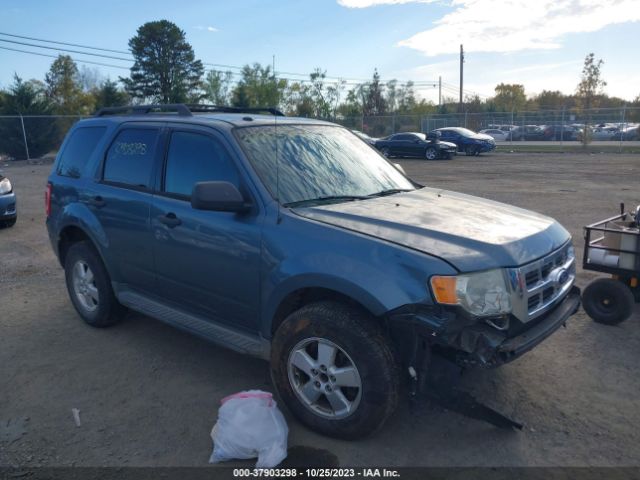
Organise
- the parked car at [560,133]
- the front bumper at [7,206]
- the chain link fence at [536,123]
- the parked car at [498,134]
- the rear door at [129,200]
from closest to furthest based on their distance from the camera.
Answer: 1. the rear door at [129,200]
2. the front bumper at [7,206]
3. the chain link fence at [536,123]
4. the parked car at [560,133]
5. the parked car at [498,134]

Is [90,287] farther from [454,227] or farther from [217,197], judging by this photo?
[454,227]

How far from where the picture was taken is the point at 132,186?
4.50 meters

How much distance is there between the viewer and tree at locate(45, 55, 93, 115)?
146 feet

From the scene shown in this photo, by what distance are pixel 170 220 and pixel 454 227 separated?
79.9 inches

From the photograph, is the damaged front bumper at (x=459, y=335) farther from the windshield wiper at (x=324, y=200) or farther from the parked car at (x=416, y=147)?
the parked car at (x=416, y=147)

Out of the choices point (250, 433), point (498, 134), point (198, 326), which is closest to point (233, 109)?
point (198, 326)

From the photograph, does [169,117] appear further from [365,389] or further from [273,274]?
[365,389]

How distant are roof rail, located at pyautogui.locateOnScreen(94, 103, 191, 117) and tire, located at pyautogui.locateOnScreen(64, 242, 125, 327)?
1.33 m

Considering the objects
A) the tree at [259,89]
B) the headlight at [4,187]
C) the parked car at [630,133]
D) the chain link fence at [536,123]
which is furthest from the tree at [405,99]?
the headlight at [4,187]

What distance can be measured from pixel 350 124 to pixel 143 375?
4100 centimetres

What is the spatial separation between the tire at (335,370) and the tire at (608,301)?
2.90 metres

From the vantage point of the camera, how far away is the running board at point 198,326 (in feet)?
12.1

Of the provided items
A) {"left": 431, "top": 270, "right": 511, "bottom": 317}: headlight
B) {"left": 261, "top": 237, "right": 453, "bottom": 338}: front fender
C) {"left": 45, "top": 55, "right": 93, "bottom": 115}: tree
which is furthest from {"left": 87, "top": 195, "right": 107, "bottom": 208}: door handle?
{"left": 45, "top": 55, "right": 93, "bottom": 115}: tree

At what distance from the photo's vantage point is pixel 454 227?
341cm
